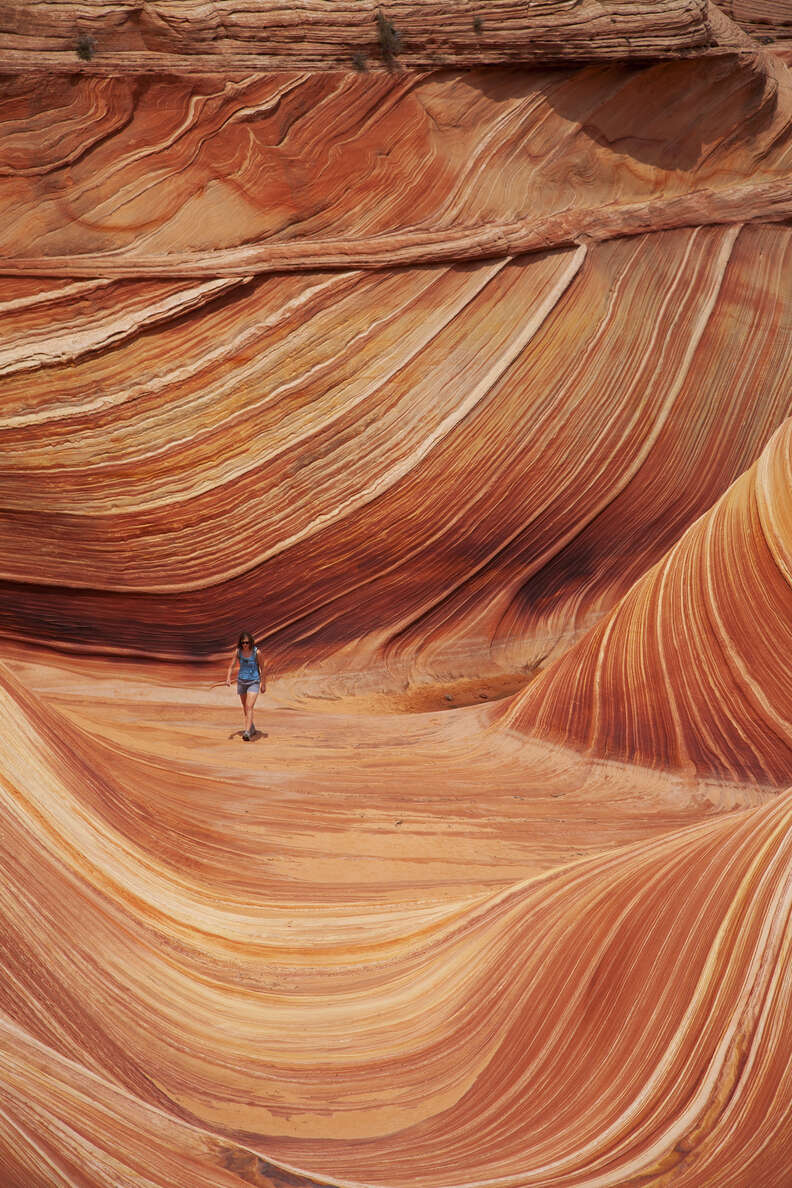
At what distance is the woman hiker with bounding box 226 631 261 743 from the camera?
666 centimetres

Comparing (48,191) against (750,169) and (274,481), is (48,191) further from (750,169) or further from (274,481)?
(750,169)

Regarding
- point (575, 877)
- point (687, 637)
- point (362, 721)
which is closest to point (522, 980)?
point (575, 877)

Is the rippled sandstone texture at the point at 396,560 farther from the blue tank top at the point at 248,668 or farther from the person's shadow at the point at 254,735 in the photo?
the blue tank top at the point at 248,668

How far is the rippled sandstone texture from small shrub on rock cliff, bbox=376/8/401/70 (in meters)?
0.08

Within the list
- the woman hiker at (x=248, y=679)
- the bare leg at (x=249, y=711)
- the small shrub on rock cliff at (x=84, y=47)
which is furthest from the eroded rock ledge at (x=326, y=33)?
the bare leg at (x=249, y=711)

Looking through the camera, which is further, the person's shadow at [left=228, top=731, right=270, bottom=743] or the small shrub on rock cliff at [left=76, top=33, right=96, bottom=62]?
the small shrub on rock cliff at [left=76, top=33, right=96, bottom=62]

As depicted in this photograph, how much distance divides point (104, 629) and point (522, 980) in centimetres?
567

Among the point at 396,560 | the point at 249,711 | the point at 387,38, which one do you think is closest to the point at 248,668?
the point at 249,711

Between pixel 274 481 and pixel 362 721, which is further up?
pixel 274 481

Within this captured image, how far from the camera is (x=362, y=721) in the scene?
693 centimetres

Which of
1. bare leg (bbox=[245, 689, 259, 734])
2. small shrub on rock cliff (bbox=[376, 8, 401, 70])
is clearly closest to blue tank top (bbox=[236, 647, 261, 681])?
bare leg (bbox=[245, 689, 259, 734])

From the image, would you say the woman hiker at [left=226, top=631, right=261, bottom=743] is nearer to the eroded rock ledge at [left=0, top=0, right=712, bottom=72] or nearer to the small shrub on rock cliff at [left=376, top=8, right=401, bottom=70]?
the eroded rock ledge at [left=0, top=0, right=712, bottom=72]

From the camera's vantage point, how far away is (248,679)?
268 inches

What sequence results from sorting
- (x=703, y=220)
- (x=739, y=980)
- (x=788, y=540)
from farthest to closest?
(x=703, y=220) < (x=788, y=540) < (x=739, y=980)
